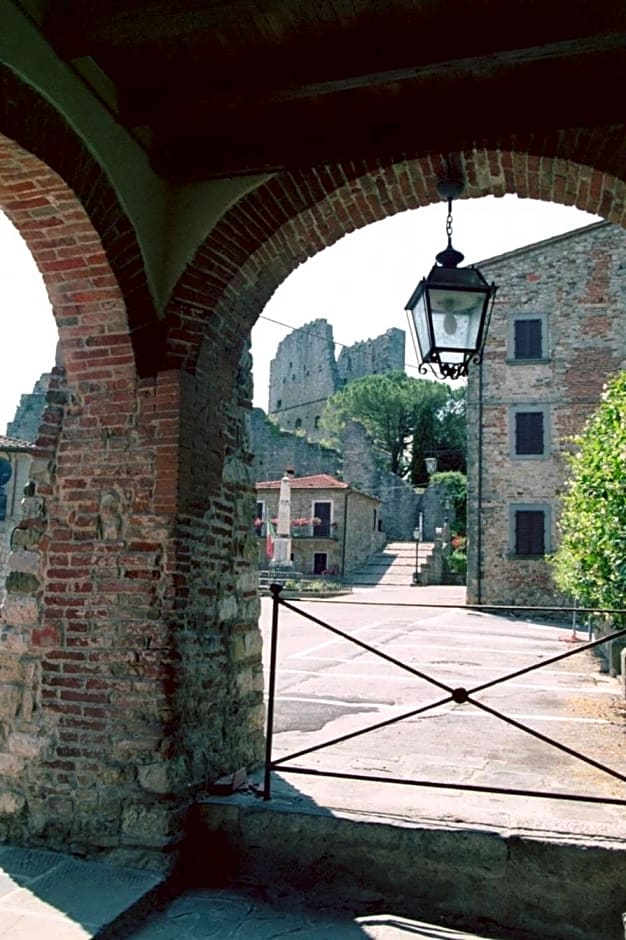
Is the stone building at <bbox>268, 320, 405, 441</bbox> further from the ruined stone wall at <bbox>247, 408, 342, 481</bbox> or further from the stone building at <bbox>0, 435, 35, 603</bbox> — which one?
the stone building at <bbox>0, 435, 35, 603</bbox>

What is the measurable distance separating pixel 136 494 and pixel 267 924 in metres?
2.06

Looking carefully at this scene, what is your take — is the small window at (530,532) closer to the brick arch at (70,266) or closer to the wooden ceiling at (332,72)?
Answer: the wooden ceiling at (332,72)

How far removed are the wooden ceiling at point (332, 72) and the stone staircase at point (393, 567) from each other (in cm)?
2376

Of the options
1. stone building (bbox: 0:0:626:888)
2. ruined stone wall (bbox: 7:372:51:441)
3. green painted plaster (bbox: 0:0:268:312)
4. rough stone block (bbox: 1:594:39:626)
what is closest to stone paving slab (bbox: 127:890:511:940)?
stone building (bbox: 0:0:626:888)

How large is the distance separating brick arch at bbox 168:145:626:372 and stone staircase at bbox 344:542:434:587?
2329 cm

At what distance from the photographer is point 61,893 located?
3109mm

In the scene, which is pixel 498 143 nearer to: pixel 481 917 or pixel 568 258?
pixel 481 917

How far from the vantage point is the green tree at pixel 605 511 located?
622 centimetres

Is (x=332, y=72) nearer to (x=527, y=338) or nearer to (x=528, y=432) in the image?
A: (x=528, y=432)

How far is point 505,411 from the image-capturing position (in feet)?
62.5

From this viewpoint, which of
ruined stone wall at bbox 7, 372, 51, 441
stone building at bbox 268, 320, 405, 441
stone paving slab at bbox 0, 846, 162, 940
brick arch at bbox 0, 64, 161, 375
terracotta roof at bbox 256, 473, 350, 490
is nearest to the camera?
stone paving slab at bbox 0, 846, 162, 940

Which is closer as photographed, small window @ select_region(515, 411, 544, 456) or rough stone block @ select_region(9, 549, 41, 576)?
rough stone block @ select_region(9, 549, 41, 576)

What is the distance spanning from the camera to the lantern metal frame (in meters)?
3.72

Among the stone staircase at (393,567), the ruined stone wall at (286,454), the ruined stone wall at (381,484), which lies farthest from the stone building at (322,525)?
the ruined stone wall at (286,454)
